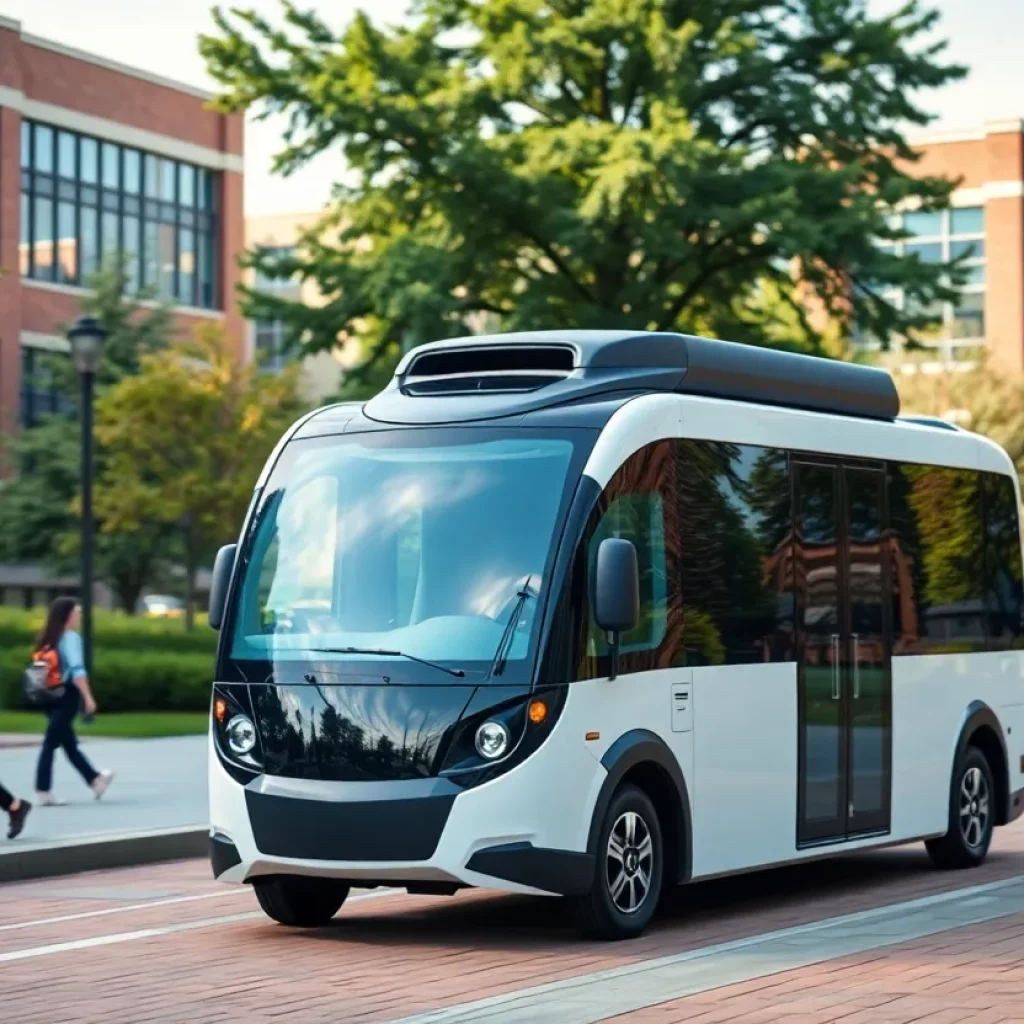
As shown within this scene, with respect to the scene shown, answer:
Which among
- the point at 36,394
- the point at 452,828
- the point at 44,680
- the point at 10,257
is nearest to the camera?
the point at 452,828

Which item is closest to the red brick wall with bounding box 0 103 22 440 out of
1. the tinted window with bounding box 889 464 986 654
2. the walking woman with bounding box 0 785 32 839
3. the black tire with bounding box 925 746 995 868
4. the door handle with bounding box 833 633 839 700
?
the walking woman with bounding box 0 785 32 839

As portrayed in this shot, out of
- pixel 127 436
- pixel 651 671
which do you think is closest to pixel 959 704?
pixel 651 671

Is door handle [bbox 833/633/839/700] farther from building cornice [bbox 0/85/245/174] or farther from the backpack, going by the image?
building cornice [bbox 0/85/245/174]

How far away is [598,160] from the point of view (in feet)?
107

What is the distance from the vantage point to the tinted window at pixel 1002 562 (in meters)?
15.1

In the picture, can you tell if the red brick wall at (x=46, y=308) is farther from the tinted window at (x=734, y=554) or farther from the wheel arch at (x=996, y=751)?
the tinted window at (x=734, y=554)

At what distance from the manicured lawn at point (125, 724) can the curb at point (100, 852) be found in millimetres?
11048

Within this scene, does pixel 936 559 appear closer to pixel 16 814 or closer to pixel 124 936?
pixel 124 936

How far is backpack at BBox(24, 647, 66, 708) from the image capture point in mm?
17266

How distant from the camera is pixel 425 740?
10125 millimetres

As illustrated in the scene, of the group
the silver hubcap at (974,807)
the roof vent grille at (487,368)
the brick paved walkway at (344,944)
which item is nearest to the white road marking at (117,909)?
the brick paved walkway at (344,944)

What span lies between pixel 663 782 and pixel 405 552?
65.3 inches

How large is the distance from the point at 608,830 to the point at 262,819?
1.55 m

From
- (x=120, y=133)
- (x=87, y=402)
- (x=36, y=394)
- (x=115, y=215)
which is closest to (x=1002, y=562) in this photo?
(x=87, y=402)
